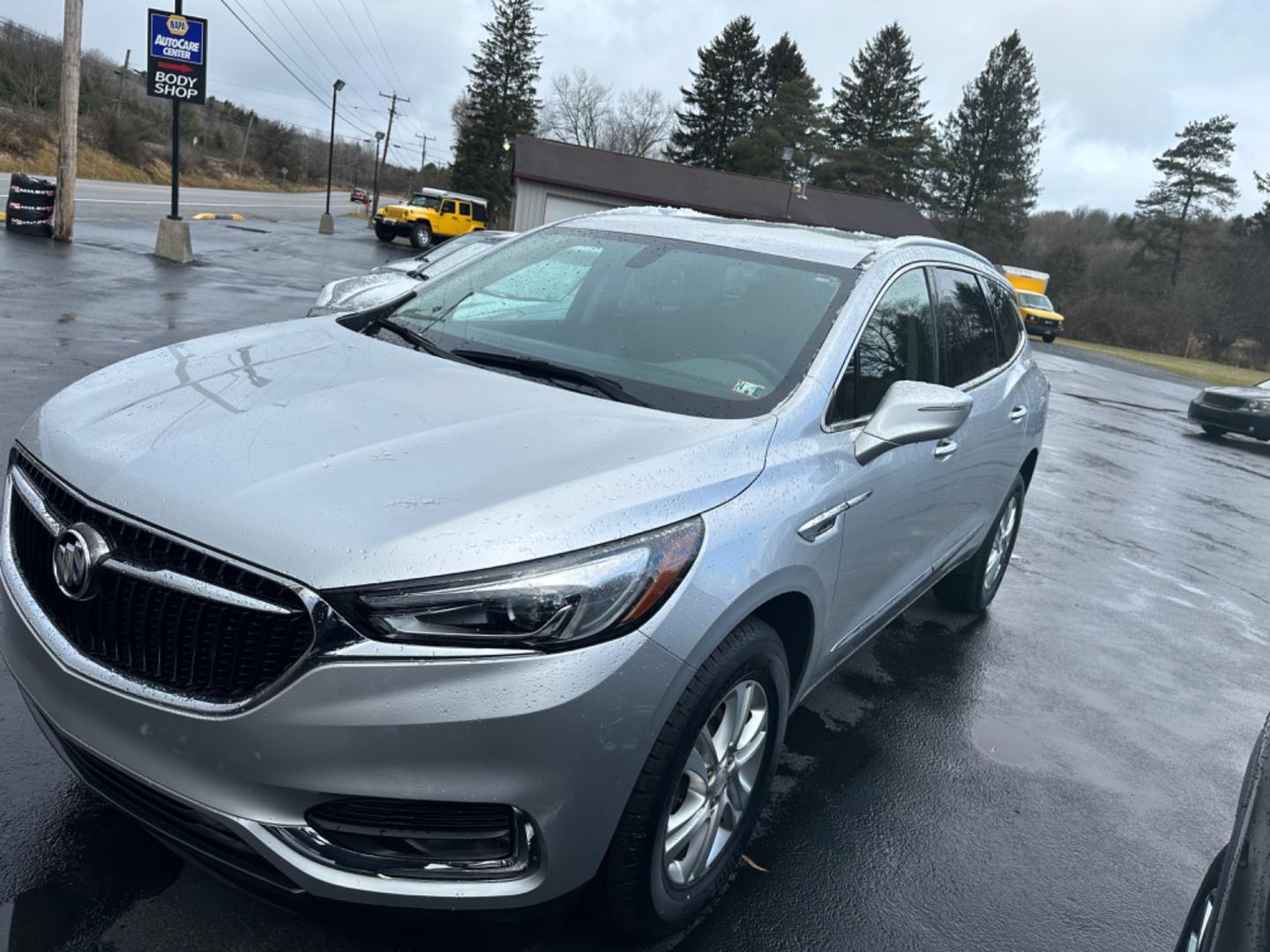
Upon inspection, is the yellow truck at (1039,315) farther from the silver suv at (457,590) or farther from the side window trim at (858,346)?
the silver suv at (457,590)

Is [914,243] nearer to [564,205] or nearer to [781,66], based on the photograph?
[564,205]

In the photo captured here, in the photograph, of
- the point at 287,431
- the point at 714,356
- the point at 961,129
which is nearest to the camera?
the point at 287,431

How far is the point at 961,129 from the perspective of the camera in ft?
239

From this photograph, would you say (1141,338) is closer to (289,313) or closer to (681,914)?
(289,313)

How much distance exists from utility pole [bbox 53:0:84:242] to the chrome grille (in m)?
18.6

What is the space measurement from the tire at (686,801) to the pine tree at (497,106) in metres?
68.2

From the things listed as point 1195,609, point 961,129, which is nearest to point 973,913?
point 1195,609

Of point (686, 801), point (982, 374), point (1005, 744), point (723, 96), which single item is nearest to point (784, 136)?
point (723, 96)

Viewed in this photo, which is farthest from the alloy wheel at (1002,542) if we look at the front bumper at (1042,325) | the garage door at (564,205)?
the front bumper at (1042,325)

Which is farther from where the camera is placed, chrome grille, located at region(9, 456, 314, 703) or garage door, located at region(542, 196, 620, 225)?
garage door, located at region(542, 196, 620, 225)

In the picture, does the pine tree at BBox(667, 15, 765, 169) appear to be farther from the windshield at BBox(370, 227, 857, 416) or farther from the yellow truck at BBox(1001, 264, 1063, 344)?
the windshield at BBox(370, 227, 857, 416)

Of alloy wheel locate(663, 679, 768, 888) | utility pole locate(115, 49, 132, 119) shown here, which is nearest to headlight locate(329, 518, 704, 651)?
alloy wheel locate(663, 679, 768, 888)

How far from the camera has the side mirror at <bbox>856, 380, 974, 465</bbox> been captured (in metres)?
3.06

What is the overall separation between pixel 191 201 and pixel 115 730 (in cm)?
4531
